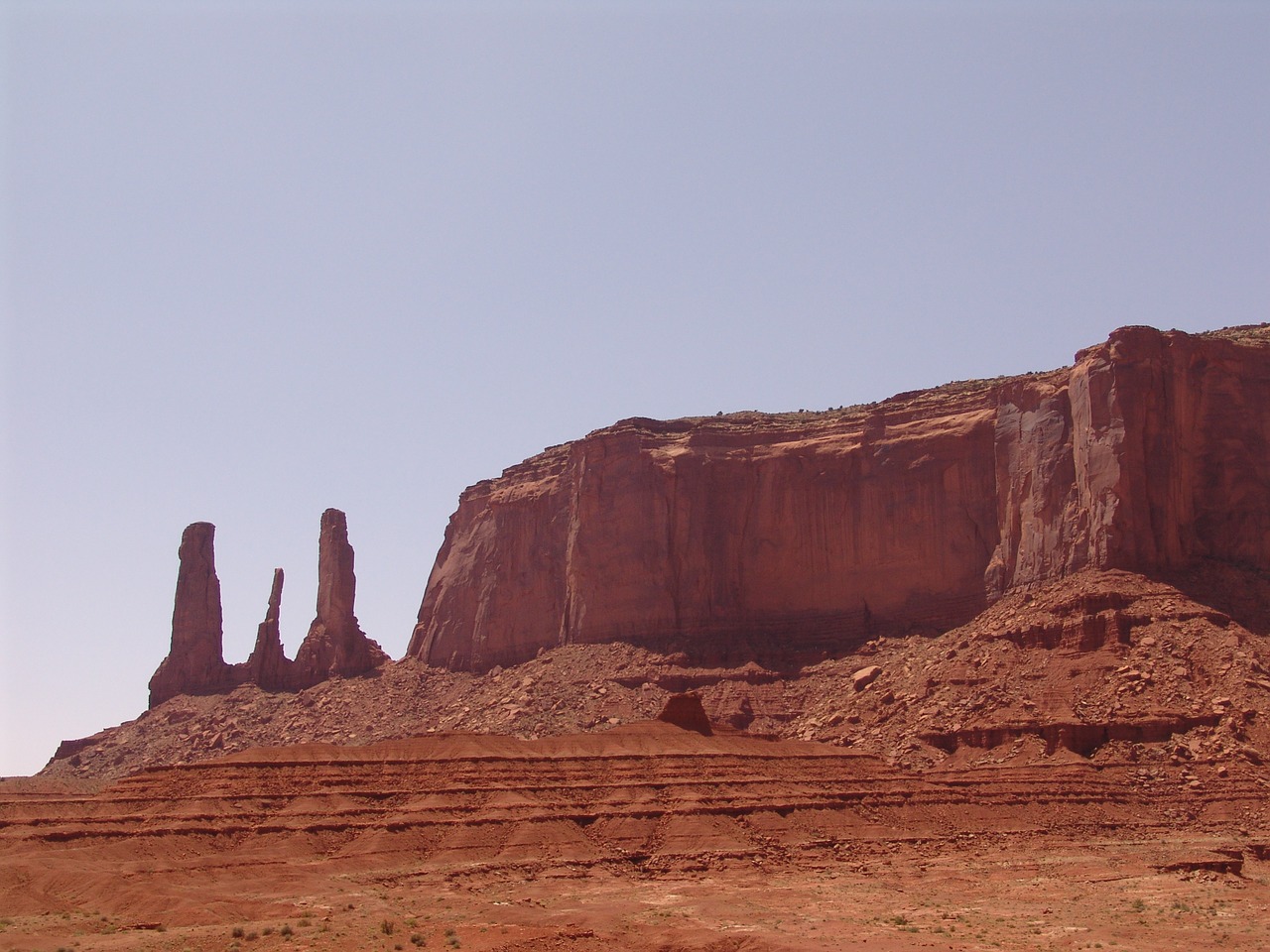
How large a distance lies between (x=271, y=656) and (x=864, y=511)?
40.7m

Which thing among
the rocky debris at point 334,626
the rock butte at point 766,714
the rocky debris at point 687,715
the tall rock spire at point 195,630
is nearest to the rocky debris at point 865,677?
the rock butte at point 766,714

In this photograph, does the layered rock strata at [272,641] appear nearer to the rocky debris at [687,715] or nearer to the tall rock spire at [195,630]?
the tall rock spire at [195,630]

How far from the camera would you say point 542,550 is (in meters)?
96.9

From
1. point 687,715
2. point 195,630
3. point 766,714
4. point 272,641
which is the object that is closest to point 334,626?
point 272,641

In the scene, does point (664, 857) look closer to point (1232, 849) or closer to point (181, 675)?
point (1232, 849)

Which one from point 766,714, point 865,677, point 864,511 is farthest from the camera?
point 864,511

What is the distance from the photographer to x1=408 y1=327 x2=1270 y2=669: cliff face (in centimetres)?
6806

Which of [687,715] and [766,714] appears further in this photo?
[766,714]

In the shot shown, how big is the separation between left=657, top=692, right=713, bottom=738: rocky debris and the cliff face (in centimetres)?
1968

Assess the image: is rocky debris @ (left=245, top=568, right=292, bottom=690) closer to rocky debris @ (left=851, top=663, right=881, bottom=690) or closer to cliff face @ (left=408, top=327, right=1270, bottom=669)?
cliff face @ (left=408, top=327, right=1270, bottom=669)

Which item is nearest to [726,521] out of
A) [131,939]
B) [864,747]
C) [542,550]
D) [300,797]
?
[542,550]

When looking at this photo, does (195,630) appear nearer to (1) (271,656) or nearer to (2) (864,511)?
(1) (271,656)

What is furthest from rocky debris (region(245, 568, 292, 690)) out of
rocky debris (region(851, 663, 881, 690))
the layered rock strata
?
rocky debris (region(851, 663, 881, 690))

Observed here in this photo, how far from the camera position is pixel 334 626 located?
9919 centimetres
